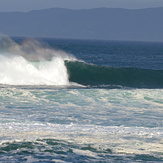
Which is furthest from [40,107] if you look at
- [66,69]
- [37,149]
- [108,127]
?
[66,69]

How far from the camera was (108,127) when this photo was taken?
17141mm

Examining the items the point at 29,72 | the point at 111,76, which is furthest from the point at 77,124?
the point at 111,76

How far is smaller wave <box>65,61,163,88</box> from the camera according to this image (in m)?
36.0

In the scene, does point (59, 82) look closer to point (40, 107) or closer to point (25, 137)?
point (40, 107)

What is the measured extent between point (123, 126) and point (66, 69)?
65.4 ft

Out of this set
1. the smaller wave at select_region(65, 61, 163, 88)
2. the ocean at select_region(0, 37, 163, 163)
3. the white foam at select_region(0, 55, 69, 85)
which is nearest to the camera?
the ocean at select_region(0, 37, 163, 163)

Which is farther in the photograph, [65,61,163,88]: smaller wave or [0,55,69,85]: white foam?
[65,61,163,88]: smaller wave

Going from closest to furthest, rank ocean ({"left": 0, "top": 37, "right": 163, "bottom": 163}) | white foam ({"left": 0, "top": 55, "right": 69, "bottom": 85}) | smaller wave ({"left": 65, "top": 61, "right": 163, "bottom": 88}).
→ ocean ({"left": 0, "top": 37, "right": 163, "bottom": 163}) → white foam ({"left": 0, "top": 55, "right": 69, "bottom": 85}) → smaller wave ({"left": 65, "top": 61, "right": 163, "bottom": 88})

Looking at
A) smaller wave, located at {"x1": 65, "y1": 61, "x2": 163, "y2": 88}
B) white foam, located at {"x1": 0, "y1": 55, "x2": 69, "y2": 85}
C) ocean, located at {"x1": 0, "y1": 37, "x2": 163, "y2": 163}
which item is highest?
smaller wave, located at {"x1": 65, "y1": 61, "x2": 163, "y2": 88}

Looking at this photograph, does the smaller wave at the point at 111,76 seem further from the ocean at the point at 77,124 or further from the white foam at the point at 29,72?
the ocean at the point at 77,124

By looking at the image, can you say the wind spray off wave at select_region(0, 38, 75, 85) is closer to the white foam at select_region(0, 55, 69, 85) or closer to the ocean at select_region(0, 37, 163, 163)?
the white foam at select_region(0, 55, 69, 85)

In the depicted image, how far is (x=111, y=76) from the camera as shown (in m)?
38.5

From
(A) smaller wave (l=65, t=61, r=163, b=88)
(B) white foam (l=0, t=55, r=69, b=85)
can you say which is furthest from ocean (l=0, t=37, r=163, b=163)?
(A) smaller wave (l=65, t=61, r=163, b=88)

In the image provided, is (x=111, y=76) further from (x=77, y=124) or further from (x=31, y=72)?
(x=77, y=124)
